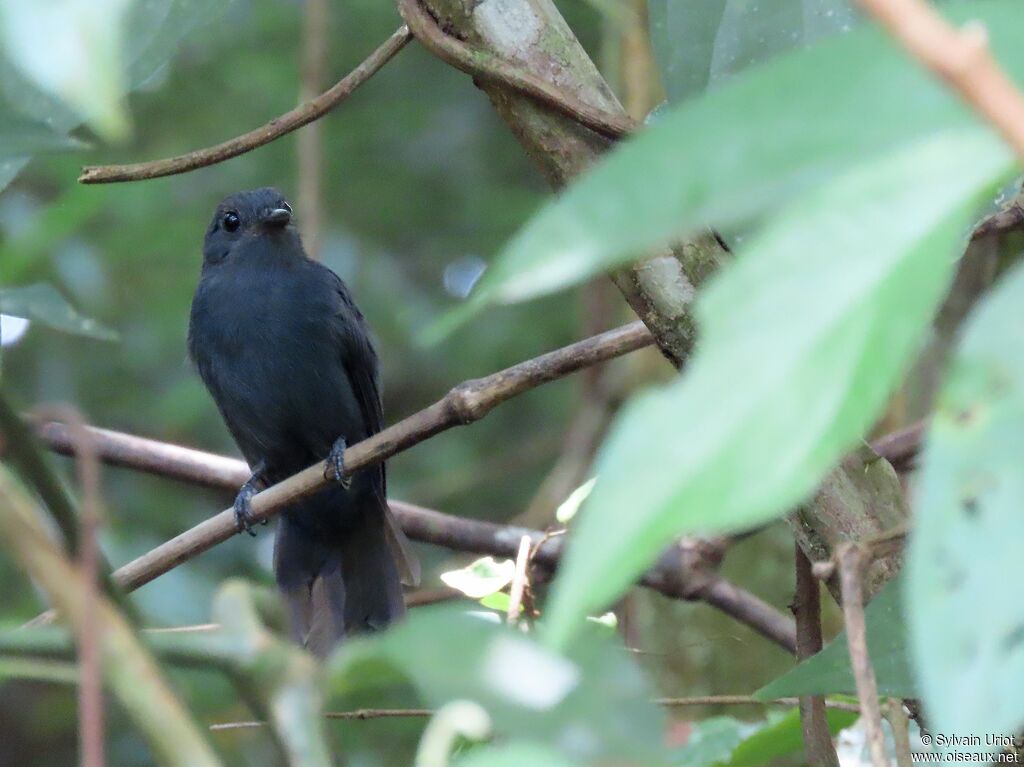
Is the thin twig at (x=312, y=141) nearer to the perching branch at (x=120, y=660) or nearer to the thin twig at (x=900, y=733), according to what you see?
the thin twig at (x=900, y=733)

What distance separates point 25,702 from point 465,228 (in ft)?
10.9

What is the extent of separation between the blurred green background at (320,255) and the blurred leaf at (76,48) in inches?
174

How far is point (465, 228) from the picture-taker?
6738 millimetres

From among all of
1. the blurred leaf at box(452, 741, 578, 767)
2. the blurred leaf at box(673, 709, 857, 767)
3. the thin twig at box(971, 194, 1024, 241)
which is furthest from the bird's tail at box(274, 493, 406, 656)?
the blurred leaf at box(452, 741, 578, 767)

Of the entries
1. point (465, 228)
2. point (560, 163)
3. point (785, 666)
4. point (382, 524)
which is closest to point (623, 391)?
point (382, 524)

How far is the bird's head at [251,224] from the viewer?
4.87 m

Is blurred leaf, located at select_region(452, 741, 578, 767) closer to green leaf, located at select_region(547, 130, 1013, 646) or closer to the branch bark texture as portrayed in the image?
green leaf, located at select_region(547, 130, 1013, 646)

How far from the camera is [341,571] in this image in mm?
4375

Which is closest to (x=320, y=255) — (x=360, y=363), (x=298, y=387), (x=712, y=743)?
(x=360, y=363)

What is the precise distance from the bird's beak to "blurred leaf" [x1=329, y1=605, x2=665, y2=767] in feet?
13.8

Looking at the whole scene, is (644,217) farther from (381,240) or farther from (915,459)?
(381,240)

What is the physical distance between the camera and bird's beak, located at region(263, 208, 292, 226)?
191 inches

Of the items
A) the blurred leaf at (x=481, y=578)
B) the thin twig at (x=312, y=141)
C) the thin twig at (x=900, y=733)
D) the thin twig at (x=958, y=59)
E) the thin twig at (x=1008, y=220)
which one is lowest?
the thin twig at (x=900, y=733)

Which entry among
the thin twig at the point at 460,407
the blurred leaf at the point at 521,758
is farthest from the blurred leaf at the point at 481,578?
the blurred leaf at the point at 521,758
